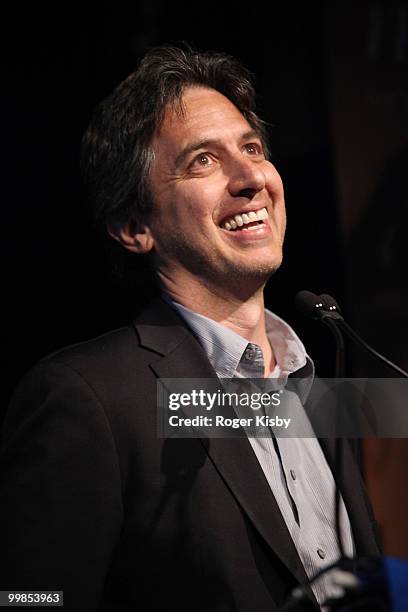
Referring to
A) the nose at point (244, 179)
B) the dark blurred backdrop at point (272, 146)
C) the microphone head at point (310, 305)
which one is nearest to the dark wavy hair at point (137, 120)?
the nose at point (244, 179)

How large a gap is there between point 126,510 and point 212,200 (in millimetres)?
800

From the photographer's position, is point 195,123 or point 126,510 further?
point 195,123

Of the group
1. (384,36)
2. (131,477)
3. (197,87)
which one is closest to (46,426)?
(131,477)

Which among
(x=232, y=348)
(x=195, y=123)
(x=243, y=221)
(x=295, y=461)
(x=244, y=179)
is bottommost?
(x=295, y=461)

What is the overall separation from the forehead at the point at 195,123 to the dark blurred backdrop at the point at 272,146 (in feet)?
2.08

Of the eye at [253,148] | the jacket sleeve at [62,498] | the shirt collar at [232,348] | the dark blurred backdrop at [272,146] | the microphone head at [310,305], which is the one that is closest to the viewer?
the jacket sleeve at [62,498]

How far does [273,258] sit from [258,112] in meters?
0.71

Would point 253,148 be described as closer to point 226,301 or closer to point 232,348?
point 226,301

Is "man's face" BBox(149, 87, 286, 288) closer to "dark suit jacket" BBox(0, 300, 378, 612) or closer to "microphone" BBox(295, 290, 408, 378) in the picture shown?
"microphone" BBox(295, 290, 408, 378)

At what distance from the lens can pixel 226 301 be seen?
1980 mm

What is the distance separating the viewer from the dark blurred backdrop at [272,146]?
2.57 metres

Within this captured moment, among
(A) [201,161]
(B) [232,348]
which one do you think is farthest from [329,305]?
(A) [201,161]

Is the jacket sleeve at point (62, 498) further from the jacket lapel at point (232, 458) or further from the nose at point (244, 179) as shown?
the nose at point (244, 179)

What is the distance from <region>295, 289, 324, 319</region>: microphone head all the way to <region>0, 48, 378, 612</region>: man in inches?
10.0
